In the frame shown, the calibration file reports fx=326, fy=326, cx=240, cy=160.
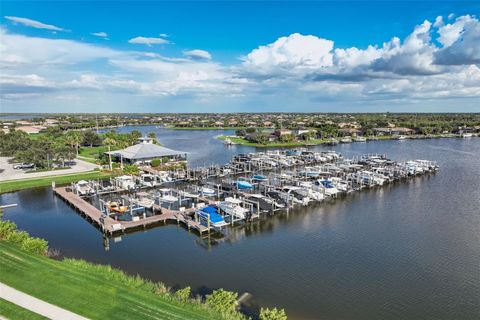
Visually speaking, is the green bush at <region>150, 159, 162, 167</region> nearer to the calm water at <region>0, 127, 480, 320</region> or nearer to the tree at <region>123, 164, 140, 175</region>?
the tree at <region>123, 164, 140, 175</region>

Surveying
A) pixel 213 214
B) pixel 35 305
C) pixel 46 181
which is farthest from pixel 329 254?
pixel 46 181

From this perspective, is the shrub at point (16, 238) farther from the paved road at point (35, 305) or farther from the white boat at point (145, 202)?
the white boat at point (145, 202)

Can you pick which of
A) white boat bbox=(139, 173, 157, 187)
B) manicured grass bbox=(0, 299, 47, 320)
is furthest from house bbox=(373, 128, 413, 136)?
manicured grass bbox=(0, 299, 47, 320)

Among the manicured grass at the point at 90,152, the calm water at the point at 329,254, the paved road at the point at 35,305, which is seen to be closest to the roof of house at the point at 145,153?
the manicured grass at the point at 90,152

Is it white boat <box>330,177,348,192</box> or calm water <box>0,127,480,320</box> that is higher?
white boat <box>330,177,348,192</box>

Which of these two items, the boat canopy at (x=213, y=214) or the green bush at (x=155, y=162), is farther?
the green bush at (x=155, y=162)

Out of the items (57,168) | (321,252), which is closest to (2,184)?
(57,168)

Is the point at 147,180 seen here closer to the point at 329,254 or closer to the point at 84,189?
the point at 84,189
